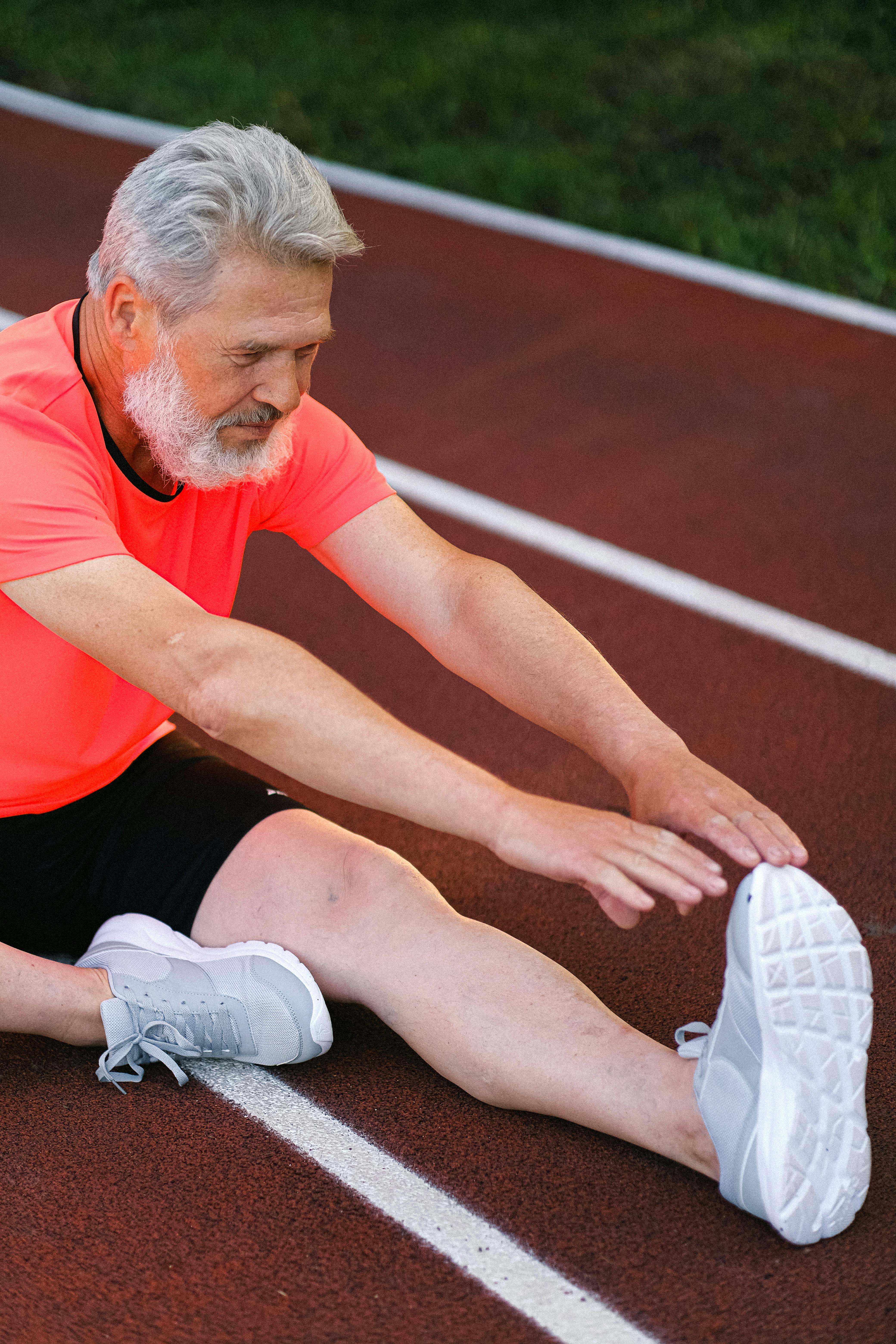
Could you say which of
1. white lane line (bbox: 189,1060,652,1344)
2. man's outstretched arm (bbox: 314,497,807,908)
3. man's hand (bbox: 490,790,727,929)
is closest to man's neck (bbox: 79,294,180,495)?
man's outstretched arm (bbox: 314,497,807,908)

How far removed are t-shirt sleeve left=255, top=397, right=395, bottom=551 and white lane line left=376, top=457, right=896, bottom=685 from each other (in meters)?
1.60

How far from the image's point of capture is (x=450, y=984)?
221 cm

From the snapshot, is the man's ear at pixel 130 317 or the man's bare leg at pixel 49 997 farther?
the man's bare leg at pixel 49 997

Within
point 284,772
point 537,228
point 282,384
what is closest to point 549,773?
point 284,772

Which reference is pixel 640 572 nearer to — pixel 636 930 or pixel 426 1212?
pixel 636 930

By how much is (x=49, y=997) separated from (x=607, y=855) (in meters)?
1.04

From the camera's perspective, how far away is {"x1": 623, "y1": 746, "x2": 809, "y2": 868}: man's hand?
6.35 ft

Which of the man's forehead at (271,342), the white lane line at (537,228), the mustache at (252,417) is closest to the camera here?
the man's forehead at (271,342)

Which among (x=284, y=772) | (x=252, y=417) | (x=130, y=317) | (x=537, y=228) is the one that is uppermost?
(x=130, y=317)

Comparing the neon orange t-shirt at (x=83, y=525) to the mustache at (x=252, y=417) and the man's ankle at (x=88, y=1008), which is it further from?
the man's ankle at (x=88, y=1008)

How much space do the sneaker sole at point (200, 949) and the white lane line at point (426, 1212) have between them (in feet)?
0.43

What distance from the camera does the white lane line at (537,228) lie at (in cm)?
601

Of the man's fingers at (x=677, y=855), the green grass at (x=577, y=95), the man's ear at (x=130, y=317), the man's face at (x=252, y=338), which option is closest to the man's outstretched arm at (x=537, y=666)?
the man's fingers at (x=677, y=855)

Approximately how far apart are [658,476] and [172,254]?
9.31 ft
